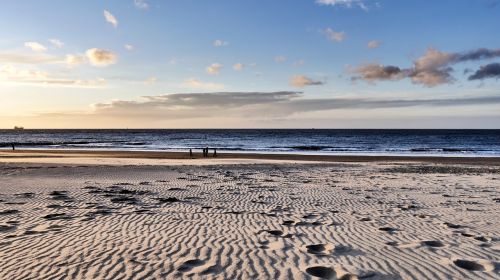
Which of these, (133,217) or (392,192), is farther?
(392,192)

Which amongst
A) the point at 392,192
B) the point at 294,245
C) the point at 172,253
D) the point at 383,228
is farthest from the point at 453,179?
the point at 172,253

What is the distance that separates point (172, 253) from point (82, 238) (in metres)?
1.93

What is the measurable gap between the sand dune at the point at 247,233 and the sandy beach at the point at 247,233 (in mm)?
21

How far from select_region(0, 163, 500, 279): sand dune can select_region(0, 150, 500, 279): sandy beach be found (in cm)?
2

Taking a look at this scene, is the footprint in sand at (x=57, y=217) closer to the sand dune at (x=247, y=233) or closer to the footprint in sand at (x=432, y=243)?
the sand dune at (x=247, y=233)

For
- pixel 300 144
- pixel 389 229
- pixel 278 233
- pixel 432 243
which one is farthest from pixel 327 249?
pixel 300 144

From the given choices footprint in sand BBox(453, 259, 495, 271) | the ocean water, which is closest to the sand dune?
footprint in sand BBox(453, 259, 495, 271)

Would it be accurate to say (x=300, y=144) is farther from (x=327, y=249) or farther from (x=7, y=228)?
(x=327, y=249)

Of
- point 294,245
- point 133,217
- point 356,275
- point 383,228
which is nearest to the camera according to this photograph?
point 356,275

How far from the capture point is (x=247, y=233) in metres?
7.82

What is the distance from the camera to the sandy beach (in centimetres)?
576

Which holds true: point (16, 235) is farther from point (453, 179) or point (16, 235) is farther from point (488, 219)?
point (453, 179)

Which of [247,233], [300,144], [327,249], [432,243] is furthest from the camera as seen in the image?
[300,144]

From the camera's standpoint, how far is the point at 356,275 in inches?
216
